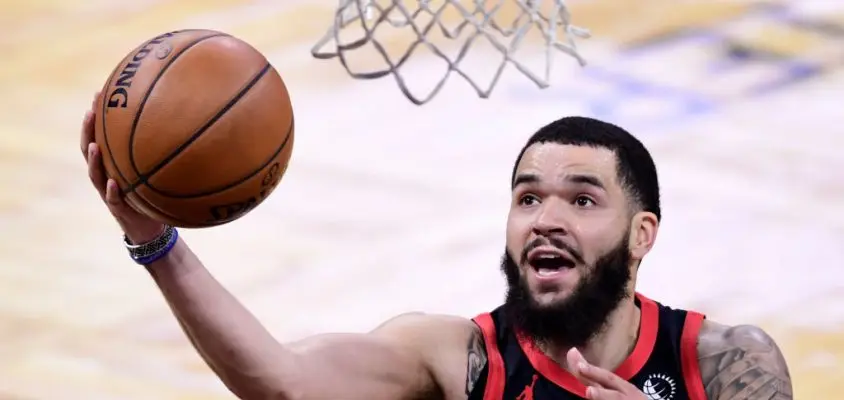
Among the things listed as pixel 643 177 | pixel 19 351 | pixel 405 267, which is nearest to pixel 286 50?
pixel 405 267

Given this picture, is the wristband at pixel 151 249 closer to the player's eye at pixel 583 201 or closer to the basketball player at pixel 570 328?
the basketball player at pixel 570 328

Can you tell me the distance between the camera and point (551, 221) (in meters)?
2.56

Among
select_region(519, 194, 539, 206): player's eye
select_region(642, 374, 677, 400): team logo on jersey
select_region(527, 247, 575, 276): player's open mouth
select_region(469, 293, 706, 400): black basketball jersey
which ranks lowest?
select_region(642, 374, 677, 400): team logo on jersey

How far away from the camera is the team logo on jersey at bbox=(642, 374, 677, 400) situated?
2635mm

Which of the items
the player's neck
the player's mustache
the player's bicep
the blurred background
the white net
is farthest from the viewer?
the blurred background

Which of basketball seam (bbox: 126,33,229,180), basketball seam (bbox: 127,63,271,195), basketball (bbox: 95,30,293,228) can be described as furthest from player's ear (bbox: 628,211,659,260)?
basketball seam (bbox: 126,33,229,180)

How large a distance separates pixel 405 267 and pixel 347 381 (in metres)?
1.94

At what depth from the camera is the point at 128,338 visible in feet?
13.7

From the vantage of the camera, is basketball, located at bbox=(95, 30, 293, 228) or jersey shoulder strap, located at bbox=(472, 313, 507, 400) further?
jersey shoulder strap, located at bbox=(472, 313, 507, 400)

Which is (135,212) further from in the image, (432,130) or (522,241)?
(432,130)

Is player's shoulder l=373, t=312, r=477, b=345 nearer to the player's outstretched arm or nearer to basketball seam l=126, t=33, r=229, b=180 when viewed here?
the player's outstretched arm

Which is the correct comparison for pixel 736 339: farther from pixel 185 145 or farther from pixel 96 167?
pixel 96 167

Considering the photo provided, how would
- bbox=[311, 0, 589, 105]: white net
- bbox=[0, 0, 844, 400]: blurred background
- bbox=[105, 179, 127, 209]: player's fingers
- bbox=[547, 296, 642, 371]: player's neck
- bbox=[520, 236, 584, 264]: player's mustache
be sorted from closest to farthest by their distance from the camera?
bbox=[105, 179, 127, 209]: player's fingers → bbox=[520, 236, 584, 264]: player's mustache → bbox=[547, 296, 642, 371]: player's neck → bbox=[311, 0, 589, 105]: white net → bbox=[0, 0, 844, 400]: blurred background

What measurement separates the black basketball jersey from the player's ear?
0.58 feet
